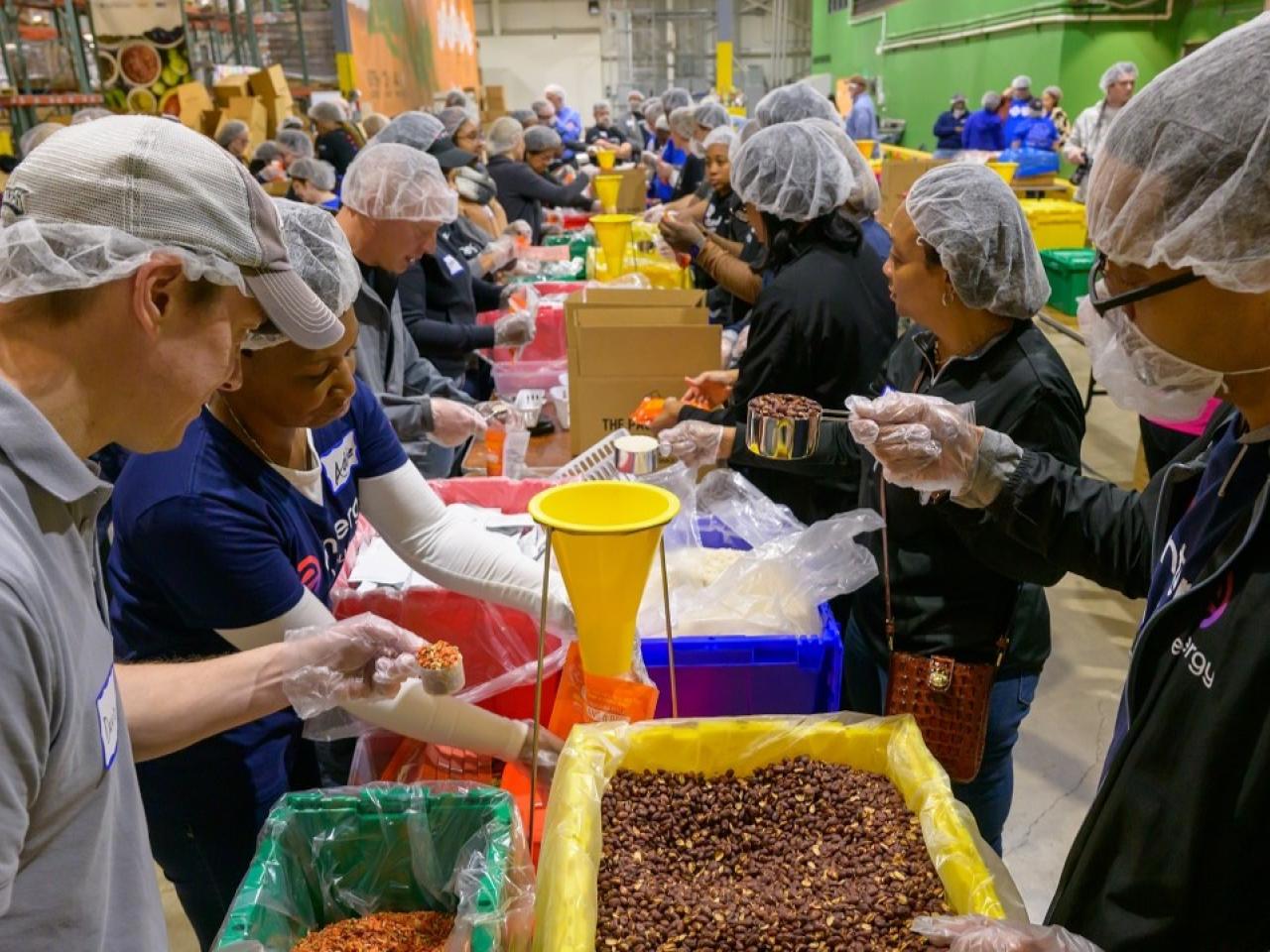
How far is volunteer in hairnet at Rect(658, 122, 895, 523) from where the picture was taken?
2525mm

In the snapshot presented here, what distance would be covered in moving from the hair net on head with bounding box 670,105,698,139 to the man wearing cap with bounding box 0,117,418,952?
7344 millimetres

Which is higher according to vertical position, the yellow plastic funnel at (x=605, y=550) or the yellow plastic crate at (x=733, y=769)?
the yellow plastic funnel at (x=605, y=550)

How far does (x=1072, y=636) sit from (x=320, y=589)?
318cm

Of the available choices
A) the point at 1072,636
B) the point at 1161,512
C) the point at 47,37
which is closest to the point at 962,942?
the point at 1161,512

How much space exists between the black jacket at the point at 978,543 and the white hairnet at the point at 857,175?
1519 mm

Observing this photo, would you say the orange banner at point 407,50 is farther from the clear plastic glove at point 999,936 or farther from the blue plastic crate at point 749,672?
the clear plastic glove at point 999,936

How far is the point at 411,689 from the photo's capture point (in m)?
1.48

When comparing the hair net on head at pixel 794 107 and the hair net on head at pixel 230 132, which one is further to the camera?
the hair net on head at pixel 230 132

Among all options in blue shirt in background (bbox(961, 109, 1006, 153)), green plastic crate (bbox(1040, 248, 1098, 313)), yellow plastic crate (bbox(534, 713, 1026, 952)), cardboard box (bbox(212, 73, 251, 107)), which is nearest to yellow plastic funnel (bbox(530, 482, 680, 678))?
yellow plastic crate (bbox(534, 713, 1026, 952))

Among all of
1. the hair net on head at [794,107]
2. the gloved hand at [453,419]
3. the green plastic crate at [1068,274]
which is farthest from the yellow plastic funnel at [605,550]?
the green plastic crate at [1068,274]

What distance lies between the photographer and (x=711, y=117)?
7.41m

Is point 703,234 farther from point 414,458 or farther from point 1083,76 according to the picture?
point 1083,76

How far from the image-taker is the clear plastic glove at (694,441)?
7.93ft

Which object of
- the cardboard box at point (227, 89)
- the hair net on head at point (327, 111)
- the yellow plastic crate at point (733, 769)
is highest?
the cardboard box at point (227, 89)
